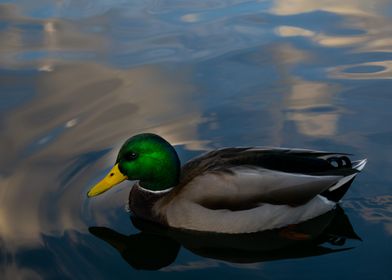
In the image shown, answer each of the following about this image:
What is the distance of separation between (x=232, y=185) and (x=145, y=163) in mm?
659

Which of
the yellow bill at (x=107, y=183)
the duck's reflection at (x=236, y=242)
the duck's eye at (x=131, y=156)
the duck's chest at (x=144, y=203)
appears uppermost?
the duck's eye at (x=131, y=156)

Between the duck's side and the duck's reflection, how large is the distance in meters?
0.06

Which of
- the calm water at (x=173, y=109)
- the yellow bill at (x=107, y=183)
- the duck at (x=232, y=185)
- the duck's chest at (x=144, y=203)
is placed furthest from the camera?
the duck's chest at (x=144, y=203)

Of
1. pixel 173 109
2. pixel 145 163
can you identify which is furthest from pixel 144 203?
pixel 173 109

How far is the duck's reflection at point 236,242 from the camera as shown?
187 inches

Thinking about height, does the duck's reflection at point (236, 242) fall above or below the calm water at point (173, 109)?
below

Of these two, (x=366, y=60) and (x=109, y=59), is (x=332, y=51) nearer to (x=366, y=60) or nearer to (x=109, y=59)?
(x=366, y=60)

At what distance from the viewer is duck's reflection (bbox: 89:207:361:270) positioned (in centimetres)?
475

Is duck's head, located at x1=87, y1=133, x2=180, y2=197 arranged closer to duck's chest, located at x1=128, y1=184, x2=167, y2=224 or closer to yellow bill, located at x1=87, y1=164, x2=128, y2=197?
yellow bill, located at x1=87, y1=164, x2=128, y2=197

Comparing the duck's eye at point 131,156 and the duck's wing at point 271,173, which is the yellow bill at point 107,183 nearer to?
the duck's eye at point 131,156

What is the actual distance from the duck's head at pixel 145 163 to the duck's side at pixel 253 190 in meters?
0.12

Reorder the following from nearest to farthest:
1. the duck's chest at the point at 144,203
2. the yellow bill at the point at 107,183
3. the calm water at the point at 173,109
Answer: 1. the calm water at the point at 173,109
2. the yellow bill at the point at 107,183
3. the duck's chest at the point at 144,203

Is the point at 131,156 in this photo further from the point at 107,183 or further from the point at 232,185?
the point at 232,185

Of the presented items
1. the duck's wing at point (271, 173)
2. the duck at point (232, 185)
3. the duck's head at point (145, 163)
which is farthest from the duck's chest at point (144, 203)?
the duck's wing at point (271, 173)
